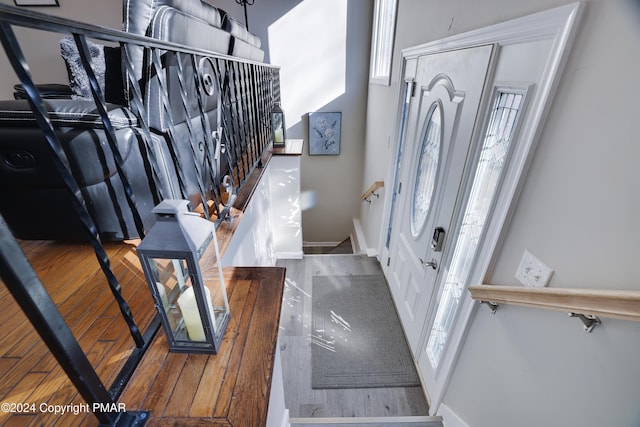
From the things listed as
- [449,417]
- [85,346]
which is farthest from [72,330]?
[449,417]

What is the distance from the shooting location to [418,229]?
7.01 ft

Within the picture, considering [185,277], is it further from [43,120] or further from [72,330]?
[72,330]

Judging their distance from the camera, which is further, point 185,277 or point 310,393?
point 310,393

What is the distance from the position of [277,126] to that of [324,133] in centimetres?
160

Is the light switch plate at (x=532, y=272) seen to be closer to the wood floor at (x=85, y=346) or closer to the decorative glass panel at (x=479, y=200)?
the decorative glass panel at (x=479, y=200)

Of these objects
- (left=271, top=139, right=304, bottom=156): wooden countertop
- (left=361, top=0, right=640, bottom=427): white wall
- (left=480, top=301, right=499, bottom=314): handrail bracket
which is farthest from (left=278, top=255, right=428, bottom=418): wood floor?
(left=271, top=139, right=304, bottom=156): wooden countertop

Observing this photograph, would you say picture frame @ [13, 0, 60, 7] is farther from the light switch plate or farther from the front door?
the light switch plate

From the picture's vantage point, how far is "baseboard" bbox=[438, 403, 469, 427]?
59.6 inches

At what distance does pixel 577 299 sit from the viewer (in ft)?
2.53

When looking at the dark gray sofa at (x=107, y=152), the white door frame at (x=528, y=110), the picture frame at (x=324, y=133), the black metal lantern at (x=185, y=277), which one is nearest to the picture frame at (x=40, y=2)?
the picture frame at (x=324, y=133)

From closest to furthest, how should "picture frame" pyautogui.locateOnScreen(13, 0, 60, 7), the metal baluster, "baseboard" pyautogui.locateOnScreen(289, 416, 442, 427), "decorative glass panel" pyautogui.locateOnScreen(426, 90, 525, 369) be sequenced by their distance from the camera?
the metal baluster, "decorative glass panel" pyautogui.locateOnScreen(426, 90, 525, 369), "baseboard" pyautogui.locateOnScreen(289, 416, 442, 427), "picture frame" pyautogui.locateOnScreen(13, 0, 60, 7)

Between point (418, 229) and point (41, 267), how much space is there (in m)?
2.19

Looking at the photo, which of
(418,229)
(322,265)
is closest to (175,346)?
(418,229)

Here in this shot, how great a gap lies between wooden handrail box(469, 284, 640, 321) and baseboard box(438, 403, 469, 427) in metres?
0.86
